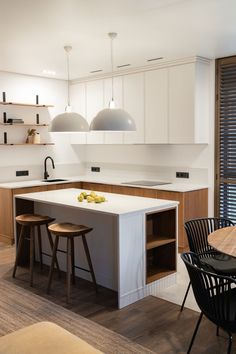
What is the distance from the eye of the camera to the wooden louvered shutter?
5191mm

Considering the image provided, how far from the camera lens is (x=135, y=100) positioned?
19.6 feet

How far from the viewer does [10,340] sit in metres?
2.03

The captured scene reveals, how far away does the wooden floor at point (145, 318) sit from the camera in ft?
9.29

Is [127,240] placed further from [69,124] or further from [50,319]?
[69,124]

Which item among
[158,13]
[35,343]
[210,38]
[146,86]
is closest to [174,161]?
[146,86]

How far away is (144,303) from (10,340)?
5.78ft

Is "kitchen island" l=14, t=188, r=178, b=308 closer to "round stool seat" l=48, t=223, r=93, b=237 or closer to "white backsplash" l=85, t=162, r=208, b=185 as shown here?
"round stool seat" l=48, t=223, r=93, b=237

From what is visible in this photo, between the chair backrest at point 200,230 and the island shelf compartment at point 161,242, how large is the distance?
1.38 feet

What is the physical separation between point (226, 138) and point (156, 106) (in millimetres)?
1130

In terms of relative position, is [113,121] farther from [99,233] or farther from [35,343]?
[35,343]

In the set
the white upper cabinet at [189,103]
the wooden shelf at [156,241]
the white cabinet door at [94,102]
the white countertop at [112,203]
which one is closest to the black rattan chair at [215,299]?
the white countertop at [112,203]

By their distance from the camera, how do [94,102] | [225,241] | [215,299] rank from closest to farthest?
[215,299] < [225,241] < [94,102]

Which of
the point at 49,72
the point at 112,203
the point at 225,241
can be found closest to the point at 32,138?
the point at 49,72

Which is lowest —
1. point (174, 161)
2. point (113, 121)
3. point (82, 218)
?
point (82, 218)
